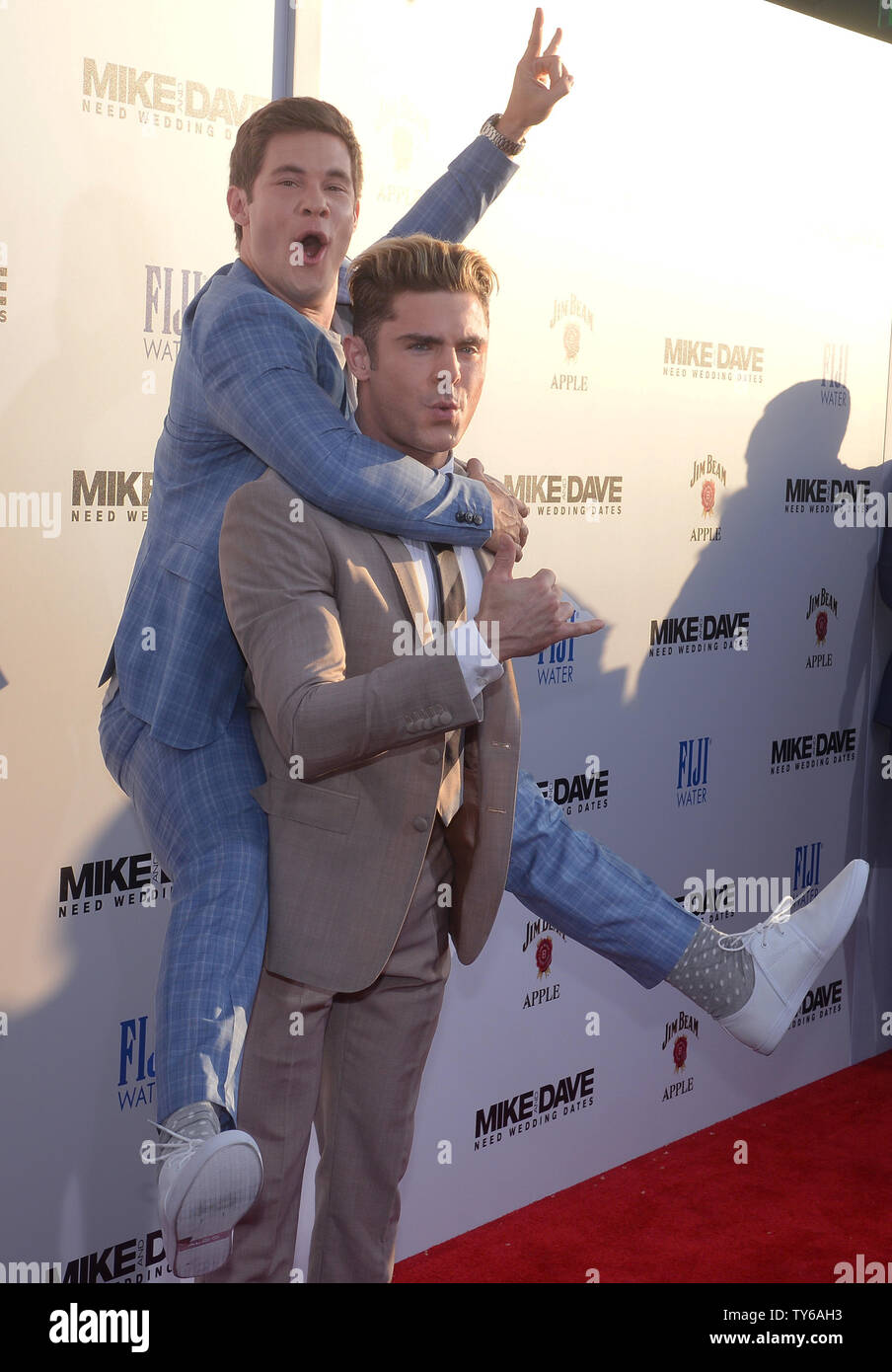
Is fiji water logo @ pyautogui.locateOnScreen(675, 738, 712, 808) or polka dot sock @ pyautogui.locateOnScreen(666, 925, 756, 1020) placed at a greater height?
A: fiji water logo @ pyautogui.locateOnScreen(675, 738, 712, 808)

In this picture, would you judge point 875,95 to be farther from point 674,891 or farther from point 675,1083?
point 675,1083

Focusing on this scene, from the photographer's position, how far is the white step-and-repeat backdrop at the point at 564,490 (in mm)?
2545

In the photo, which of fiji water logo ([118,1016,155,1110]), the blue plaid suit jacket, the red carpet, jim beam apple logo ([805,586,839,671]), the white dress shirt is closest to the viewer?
the white dress shirt

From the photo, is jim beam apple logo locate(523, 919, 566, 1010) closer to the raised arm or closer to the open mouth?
the raised arm

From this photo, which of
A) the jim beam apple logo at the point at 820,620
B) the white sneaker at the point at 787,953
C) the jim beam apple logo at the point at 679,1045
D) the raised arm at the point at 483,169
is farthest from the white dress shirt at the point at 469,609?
the jim beam apple logo at the point at 820,620

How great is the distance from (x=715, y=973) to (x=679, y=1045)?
1918mm

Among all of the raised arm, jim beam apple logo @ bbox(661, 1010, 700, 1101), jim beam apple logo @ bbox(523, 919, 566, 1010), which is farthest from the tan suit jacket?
jim beam apple logo @ bbox(661, 1010, 700, 1101)

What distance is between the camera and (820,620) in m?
4.27

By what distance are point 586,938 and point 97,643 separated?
1.09m

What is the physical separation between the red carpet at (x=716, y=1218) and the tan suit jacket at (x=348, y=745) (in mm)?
1480

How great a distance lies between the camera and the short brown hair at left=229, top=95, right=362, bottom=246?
81.4 inches

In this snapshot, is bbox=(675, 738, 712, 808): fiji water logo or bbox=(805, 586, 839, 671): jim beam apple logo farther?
bbox=(805, 586, 839, 671): jim beam apple logo

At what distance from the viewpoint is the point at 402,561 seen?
6.33ft

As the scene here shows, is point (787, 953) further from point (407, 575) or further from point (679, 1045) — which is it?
point (679, 1045)
